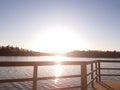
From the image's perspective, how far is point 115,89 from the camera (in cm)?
750

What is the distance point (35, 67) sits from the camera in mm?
4402

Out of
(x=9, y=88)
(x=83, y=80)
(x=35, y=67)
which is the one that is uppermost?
(x=35, y=67)

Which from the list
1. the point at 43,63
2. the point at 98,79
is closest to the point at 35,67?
the point at 43,63

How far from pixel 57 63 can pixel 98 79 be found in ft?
19.4

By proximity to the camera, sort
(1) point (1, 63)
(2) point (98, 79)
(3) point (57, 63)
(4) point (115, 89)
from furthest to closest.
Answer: (2) point (98, 79)
(4) point (115, 89)
(3) point (57, 63)
(1) point (1, 63)

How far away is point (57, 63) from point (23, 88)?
753 inches

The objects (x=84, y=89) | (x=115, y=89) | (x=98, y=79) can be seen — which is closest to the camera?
(x=84, y=89)

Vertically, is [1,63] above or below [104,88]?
above

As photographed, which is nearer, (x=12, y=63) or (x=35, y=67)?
(x=12, y=63)

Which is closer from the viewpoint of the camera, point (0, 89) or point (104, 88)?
point (104, 88)

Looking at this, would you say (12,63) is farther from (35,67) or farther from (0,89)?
(0,89)

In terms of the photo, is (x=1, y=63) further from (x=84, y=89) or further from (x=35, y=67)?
(x=84, y=89)

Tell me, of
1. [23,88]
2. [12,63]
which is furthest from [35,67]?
[23,88]

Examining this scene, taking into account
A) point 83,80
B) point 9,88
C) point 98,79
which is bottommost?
point 9,88
